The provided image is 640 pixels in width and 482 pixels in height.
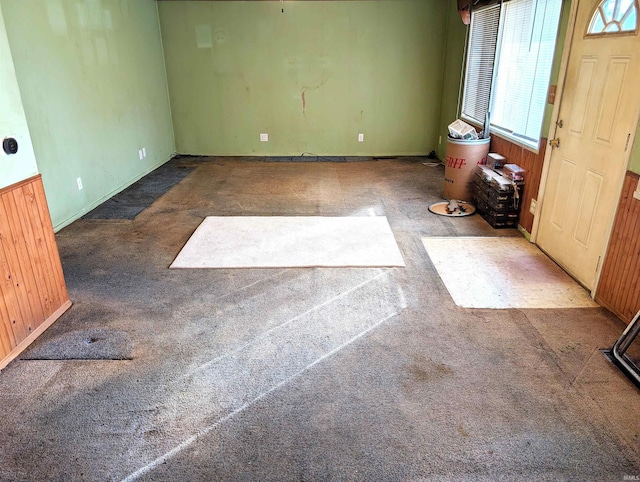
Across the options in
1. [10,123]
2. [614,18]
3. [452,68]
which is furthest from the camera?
[452,68]

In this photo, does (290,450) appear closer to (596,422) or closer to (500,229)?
(596,422)

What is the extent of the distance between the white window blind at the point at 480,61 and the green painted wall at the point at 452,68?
0.92 ft

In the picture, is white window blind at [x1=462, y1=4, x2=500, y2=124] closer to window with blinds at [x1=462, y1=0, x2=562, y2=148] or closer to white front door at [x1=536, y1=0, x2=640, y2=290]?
window with blinds at [x1=462, y1=0, x2=562, y2=148]

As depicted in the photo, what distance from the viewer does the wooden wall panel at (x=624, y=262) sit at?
251 centimetres

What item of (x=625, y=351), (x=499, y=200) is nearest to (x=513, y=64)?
(x=499, y=200)

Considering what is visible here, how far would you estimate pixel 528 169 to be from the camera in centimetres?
390

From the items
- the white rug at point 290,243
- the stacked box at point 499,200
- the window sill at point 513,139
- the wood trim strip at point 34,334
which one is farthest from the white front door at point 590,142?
the wood trim strip at point 34,334

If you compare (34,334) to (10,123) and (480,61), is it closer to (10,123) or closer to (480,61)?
(10,123)

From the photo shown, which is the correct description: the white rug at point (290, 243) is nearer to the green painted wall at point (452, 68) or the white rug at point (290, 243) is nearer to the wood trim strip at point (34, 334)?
the wood trim strip at point (34, 334)

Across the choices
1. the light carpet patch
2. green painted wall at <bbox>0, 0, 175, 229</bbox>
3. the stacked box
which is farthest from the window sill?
green painted wall at <bbox>0, 0, 175, 229</bbox>

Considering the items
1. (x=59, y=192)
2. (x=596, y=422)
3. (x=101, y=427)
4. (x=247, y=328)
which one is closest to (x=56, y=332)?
(x=101, y=427)

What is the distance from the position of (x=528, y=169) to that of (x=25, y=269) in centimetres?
389

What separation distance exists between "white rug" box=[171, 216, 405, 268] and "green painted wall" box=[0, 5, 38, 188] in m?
1.29

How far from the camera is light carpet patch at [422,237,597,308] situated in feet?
9.35
